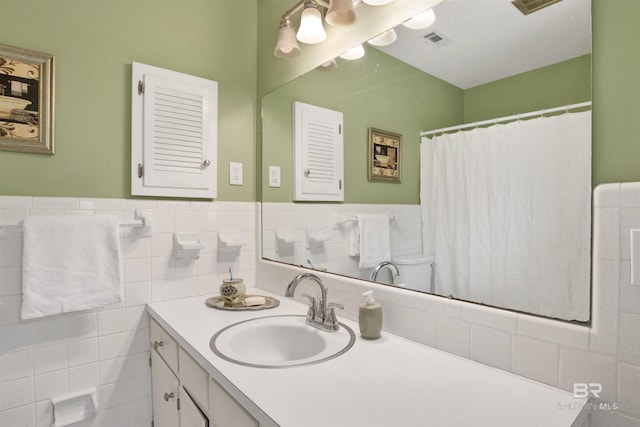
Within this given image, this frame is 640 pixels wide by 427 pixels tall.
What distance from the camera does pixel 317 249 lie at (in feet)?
5.09

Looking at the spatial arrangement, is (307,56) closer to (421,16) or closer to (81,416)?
(421,16)

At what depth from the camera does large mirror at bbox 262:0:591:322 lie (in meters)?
0.77

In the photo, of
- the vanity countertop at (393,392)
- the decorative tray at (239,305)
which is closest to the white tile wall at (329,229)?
the decorative tray at (239,305)

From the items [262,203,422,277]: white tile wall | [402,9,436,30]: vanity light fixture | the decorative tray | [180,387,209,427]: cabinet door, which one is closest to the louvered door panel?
[262,203,422,277]: white tile wall

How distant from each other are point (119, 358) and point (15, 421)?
1.17 feet

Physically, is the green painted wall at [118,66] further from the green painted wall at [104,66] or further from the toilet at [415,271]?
the toilet at [415,271]

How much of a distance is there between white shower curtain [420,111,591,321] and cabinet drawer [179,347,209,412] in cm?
73

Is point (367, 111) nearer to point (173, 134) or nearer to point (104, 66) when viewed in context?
point (173, 134)

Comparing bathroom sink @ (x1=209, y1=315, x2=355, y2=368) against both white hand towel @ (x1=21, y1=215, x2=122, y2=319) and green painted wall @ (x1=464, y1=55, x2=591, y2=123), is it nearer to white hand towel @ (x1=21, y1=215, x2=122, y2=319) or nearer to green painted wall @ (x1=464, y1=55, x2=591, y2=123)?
white hand towel @ (x1=21, y1=215, x2=122, y2=319)

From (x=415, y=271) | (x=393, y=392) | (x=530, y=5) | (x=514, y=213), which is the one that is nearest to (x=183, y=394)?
(x=393, y=392)

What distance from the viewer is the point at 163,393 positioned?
4.42 ft

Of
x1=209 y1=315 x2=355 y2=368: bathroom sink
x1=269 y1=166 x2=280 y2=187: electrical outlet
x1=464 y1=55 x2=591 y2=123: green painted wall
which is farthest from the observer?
x1=269 y1=166 x2=280 y2=187: electrical outlet

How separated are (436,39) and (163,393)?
1629 millimetres

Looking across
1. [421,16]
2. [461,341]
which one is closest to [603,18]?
[421,16]
